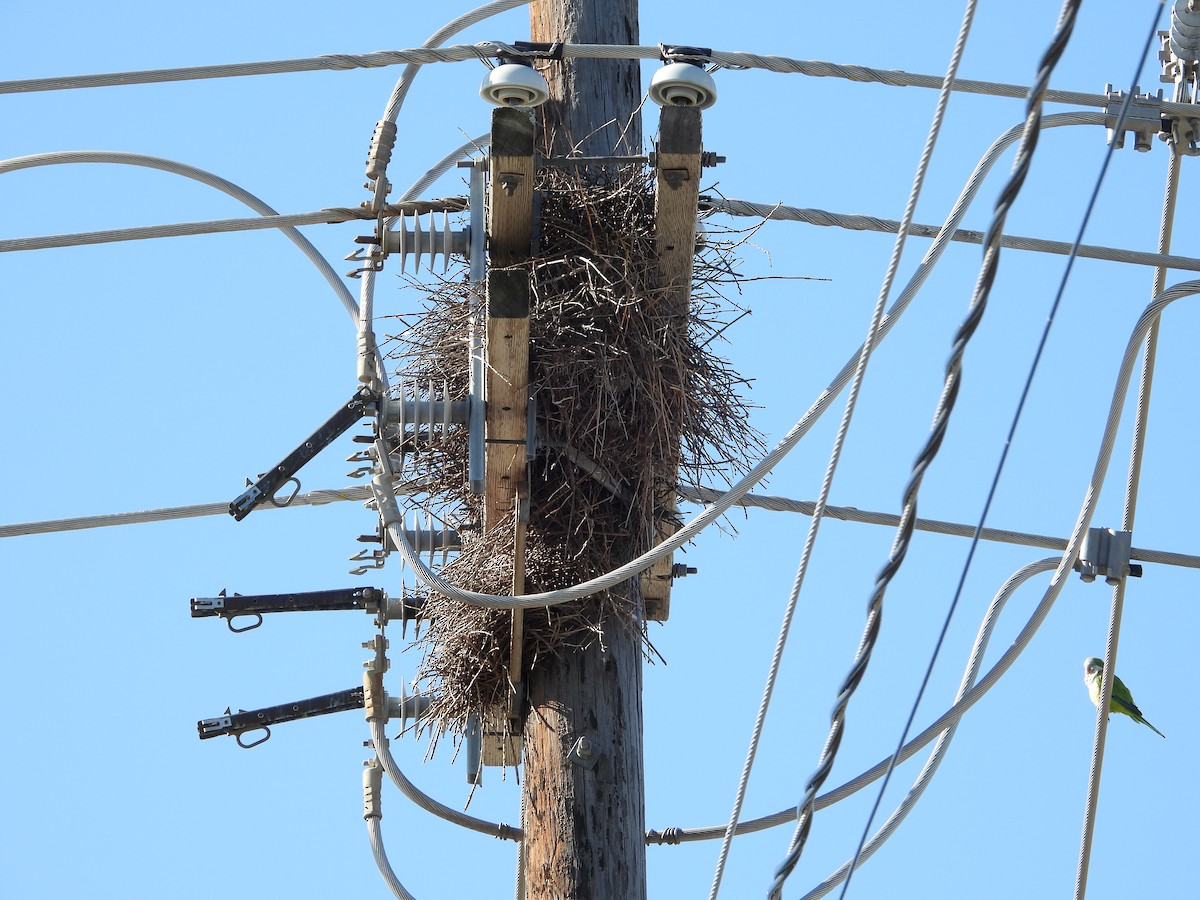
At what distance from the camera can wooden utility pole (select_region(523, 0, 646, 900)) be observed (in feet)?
16.1

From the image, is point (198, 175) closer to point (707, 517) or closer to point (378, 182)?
point (378, 182)

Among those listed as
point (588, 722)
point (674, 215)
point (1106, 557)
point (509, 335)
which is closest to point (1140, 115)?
point (1106, 557)

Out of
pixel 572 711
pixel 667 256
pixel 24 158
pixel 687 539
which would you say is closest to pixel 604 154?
pixel 667 256

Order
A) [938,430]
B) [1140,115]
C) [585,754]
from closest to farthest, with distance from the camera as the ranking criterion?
[938,430] → [585,754] → [1140,115]

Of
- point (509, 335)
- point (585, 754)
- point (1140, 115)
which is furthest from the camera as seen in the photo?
point (1140, 115)

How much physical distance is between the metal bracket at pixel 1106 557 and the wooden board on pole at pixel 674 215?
4.16 ft

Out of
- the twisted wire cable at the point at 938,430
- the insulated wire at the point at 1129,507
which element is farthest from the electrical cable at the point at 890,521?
the twisted wire cable at the point at 938,430

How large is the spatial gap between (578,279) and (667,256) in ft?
0.84

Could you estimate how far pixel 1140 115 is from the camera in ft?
18.4

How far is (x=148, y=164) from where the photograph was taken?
635 cm

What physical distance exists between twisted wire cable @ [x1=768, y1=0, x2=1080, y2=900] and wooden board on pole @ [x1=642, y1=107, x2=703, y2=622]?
1.55 m

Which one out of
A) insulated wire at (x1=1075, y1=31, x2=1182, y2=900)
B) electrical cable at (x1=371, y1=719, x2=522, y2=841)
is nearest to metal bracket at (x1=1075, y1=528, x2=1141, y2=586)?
insulated wire at (x1=1075, y1=31, x2=1182, y2=900)

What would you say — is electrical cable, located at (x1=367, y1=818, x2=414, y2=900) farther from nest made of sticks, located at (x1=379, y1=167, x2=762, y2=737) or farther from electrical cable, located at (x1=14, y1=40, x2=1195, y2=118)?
electrical cable, located at (x1=14, y1=40, x2=1195, y2=118)

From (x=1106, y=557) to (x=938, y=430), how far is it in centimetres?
245
